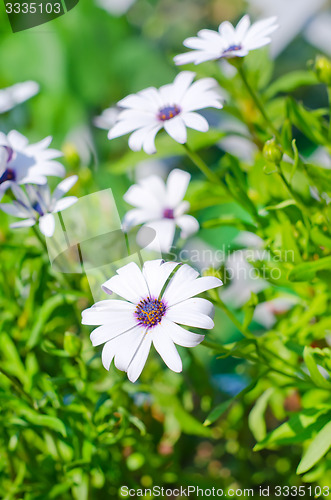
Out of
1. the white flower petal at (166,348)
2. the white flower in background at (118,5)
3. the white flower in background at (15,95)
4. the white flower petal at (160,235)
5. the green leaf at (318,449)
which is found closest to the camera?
the white flower petal at (166,348)

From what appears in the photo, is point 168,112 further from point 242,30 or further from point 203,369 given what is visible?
point 203,369

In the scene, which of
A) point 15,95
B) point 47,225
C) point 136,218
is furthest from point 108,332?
point 15,95

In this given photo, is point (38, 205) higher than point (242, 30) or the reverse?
the reverse

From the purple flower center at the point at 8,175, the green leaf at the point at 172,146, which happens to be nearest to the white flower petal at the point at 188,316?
the purple flower center at the point at 8,175

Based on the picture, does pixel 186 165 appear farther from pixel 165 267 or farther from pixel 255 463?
pixel 165 267

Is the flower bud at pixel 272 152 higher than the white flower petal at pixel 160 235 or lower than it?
higher

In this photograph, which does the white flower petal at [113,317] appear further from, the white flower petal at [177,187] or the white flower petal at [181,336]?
the white flower petal at [177,187]

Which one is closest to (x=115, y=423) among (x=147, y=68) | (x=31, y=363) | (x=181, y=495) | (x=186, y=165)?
(x=31, y=363)

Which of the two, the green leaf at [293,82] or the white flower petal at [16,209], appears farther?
the green leaf at [293,82]
